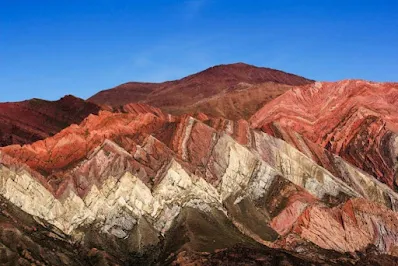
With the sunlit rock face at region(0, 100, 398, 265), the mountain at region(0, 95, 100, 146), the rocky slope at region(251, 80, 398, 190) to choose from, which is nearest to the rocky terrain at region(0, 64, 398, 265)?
the sunlit rock face at region(0, 100, 398, 265)

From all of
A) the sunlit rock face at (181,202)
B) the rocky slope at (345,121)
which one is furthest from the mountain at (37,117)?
the rocky slope at (345,121)

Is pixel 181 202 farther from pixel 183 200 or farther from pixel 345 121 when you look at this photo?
pixel 345 121

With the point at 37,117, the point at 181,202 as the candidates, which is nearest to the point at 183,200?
the point at 181,202

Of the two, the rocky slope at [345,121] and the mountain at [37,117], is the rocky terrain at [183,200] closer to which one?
the mountain at [37,117]

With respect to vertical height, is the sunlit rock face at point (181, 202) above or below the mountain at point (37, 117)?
below

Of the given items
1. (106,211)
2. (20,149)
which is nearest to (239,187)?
(106,211)
